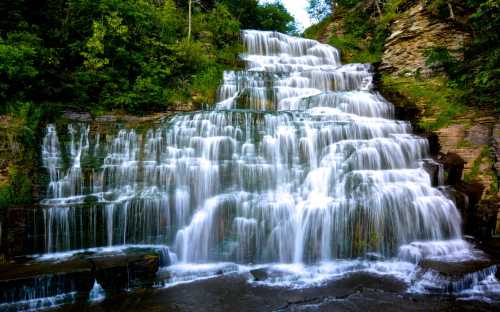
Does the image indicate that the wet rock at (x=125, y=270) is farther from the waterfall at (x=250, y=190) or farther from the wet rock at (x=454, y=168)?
the wet rock at (x=454, y=168)

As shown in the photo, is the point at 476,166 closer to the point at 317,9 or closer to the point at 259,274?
the point at 259,274

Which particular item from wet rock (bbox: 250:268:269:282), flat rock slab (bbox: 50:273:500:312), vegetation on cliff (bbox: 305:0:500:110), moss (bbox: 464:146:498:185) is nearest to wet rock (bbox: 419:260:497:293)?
flat rock slab (bbox: 50:273:500:312)

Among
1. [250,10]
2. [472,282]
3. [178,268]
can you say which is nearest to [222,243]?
[178,268]

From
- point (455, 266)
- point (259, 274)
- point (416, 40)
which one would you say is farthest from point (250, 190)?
point (416, 40)

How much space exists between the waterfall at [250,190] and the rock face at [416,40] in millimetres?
4205

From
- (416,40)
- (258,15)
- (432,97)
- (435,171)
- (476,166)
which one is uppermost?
(258,15)

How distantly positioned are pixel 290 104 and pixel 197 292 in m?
8.74

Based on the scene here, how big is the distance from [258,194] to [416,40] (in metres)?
10.7

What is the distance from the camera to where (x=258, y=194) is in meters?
8.93

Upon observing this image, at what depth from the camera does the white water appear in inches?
312

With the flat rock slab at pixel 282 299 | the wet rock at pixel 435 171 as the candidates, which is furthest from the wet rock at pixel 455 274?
the wet rock at pixel 435 171

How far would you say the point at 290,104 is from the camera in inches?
527

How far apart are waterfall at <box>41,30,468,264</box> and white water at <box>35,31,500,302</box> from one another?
26 millimetres

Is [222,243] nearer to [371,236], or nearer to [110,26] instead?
[371,236]
